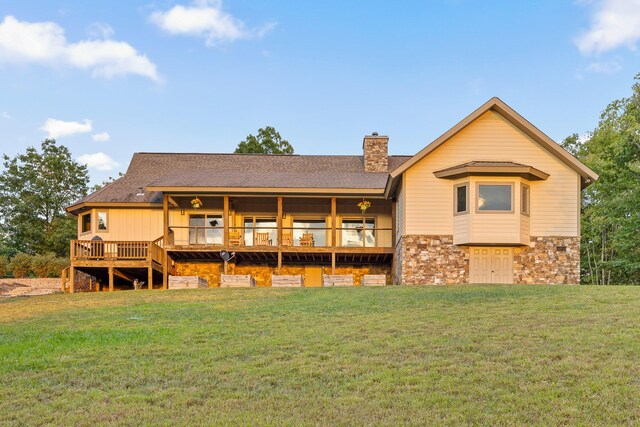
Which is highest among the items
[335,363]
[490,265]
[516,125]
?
[516,125]

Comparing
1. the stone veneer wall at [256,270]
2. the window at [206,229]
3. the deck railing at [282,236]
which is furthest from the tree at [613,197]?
the window at [206,229]

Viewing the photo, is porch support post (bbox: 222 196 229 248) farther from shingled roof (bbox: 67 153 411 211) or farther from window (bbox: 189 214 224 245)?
window (bbox: 189 214 224 245)

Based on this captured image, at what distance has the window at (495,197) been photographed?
2053 cm

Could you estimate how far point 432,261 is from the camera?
2111 cm

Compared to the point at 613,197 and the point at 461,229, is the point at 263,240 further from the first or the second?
the point at 613,197

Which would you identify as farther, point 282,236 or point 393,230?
point 282,236

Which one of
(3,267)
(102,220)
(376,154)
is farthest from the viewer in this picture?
(3,267)

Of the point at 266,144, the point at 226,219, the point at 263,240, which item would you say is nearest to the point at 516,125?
the point at 263,240

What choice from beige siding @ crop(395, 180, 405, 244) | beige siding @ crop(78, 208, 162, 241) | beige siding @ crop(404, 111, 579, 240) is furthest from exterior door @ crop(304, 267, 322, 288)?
Answer: beige siding @ crop(78, 208, 162, 241)

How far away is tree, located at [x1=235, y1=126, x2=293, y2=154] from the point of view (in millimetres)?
45469

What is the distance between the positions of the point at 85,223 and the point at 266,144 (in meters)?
20.9

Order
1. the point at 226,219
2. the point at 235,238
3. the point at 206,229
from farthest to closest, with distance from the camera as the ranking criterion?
the point at 206,229 → the point at 235,238 → the point at 226,219

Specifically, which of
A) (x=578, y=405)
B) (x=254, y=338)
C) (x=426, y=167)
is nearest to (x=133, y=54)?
(x=426, y=167)

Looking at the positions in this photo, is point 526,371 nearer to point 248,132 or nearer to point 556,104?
point 556,104
